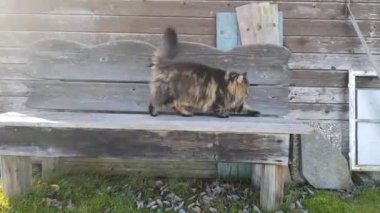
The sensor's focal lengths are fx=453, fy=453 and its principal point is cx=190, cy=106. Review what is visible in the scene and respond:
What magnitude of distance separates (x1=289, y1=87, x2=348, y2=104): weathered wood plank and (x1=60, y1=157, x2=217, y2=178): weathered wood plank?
93 centimetres

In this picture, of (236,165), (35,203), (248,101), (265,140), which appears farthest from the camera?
(236,165)

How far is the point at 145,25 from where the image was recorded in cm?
375

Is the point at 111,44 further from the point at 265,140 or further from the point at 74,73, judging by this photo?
the point at 265,140

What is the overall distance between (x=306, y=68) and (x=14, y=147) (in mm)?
2336

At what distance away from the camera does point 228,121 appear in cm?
306

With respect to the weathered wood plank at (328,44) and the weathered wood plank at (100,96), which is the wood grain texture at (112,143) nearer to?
the weathered wood plank at (100,96)

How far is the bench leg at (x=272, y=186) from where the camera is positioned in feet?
9.81

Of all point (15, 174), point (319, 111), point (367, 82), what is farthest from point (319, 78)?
point (15, 174)

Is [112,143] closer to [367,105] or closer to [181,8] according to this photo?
[181,8]

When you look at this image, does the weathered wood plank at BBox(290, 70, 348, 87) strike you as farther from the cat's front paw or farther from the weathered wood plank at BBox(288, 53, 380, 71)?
the cat's front paw

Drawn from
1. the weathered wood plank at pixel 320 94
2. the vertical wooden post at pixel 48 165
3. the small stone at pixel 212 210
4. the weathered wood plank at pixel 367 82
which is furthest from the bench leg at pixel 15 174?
the weathered wood plank at pixel 367 82

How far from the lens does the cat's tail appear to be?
3432 millimetres

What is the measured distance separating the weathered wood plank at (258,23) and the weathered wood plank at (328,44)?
0.54ft

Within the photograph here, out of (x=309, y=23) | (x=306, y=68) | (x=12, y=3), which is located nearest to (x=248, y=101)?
(x=306, y=68)
